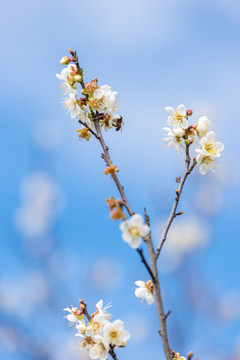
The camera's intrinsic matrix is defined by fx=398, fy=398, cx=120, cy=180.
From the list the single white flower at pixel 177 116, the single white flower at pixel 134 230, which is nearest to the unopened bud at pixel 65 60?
the single white flower at pixel 177 116

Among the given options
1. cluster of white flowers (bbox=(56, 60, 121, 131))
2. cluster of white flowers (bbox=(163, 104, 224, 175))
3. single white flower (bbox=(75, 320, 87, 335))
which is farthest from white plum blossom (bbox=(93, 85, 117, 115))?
single white flower (bbox=(75, 320, 87, 335))

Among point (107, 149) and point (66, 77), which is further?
point (66, 77)

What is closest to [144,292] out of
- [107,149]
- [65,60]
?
[107,149]

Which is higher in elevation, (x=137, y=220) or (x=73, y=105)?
(x=73, y=105)

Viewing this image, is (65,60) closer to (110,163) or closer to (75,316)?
(110,163)

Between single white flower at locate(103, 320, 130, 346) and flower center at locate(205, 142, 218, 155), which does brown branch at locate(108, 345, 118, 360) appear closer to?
single white flower at locate(103, 320, 130, 346)

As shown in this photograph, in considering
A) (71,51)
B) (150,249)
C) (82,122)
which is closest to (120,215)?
(150,249)

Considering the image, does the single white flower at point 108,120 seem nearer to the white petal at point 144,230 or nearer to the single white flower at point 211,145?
the single white flower at point 211,145
